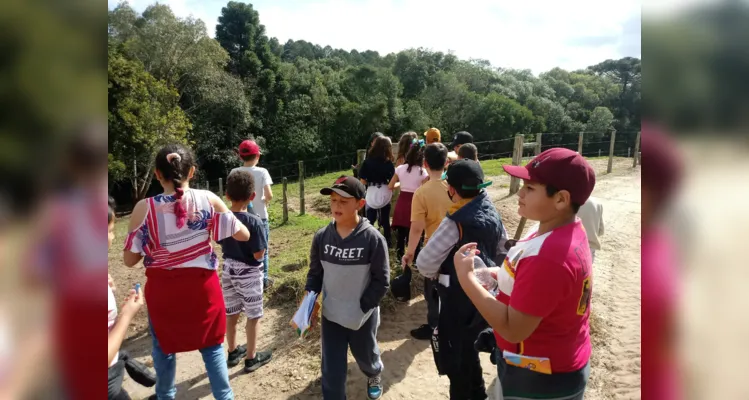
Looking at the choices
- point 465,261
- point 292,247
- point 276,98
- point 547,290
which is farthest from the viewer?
point 276,98

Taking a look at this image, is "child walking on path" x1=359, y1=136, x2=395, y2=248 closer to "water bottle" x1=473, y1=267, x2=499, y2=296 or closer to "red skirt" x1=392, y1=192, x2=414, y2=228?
"red skirt" x1=392, y1=192, x2=414, y2=228

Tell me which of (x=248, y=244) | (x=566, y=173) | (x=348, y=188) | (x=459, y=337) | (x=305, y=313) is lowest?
(x=459, y=337)

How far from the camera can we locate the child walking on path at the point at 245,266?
3.31 m

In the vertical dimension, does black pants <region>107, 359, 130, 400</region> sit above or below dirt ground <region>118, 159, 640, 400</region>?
above

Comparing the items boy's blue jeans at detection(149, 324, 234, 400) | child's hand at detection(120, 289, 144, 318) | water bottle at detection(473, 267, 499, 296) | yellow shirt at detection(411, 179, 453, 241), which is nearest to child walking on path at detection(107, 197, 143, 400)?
child's hand at detection(120, 289, 144, 318)

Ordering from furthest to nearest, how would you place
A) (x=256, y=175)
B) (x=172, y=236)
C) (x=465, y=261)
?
1. (x=256, y=175)
2. (x=172, y=236)
3. (x=465, y=261)

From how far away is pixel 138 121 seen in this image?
17.7 meters

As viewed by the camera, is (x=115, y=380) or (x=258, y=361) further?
(x=258, y=361)

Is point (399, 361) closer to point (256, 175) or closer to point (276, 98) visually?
point (256, 175)

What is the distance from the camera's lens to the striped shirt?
8.07ft

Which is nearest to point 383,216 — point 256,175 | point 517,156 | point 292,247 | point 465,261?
point 256,175

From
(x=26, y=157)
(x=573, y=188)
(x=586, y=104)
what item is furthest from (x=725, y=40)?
(x=586, y=104)

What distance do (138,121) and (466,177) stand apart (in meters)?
18.3

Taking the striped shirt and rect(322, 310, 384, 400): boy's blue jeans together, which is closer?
the striped shirt
